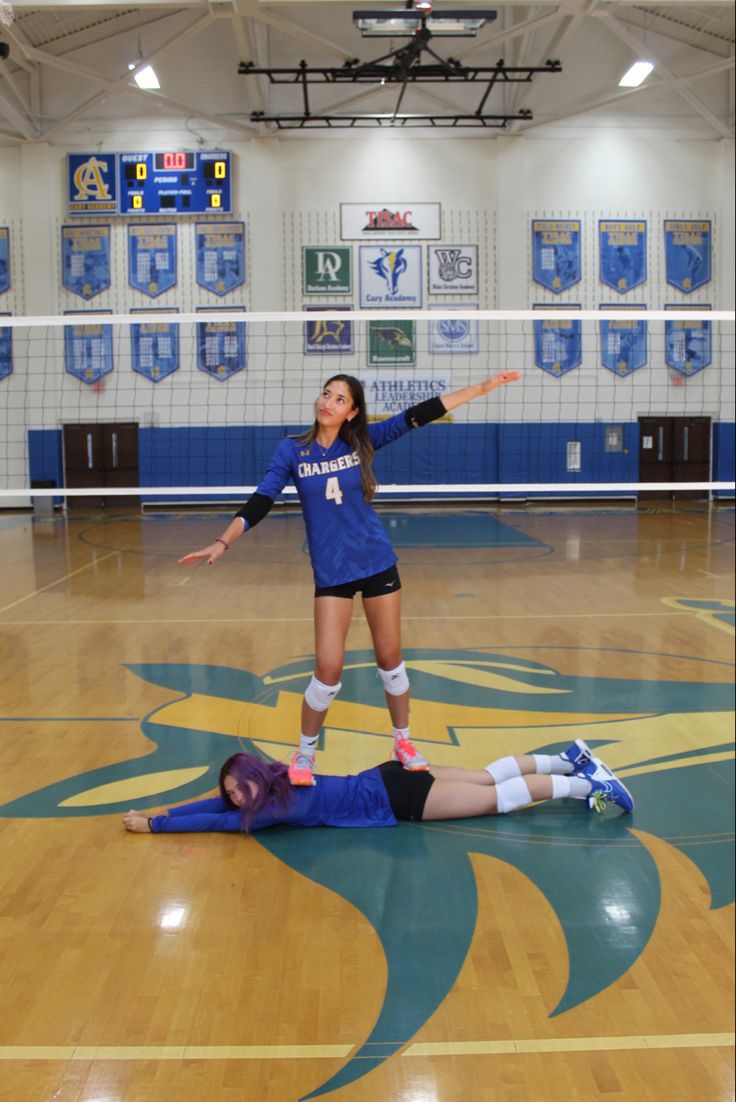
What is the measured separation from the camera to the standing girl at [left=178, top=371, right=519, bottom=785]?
3.85 m

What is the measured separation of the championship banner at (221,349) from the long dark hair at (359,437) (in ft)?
44.9

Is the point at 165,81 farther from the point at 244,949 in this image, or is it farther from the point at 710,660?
the point at 244,949

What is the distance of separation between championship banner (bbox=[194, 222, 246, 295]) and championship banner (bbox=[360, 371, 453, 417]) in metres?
2.87

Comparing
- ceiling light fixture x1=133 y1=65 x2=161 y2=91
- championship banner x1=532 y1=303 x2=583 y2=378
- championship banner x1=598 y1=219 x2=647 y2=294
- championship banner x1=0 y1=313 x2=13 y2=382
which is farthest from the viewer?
championship banner x1=598 y1=219 x2=647 y2=294

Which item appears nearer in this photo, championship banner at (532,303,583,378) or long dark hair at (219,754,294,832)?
long dark hair at (219,754,294,832)

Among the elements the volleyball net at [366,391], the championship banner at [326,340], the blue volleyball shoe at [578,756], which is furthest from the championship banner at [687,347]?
the blue volleyball shoe at [578,756]

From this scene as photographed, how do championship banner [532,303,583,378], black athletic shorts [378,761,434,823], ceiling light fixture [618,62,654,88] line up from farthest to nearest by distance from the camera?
championship banner [532,303,583,378] < ceiling light fixture [618,62,654,88] < black athletic shorts [378,761,434,823]

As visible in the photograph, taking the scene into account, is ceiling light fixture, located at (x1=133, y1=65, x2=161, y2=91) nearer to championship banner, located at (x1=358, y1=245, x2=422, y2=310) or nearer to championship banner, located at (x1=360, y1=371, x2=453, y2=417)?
championship banner, located at (x1=358, y1=245, x2=422, y2=310)

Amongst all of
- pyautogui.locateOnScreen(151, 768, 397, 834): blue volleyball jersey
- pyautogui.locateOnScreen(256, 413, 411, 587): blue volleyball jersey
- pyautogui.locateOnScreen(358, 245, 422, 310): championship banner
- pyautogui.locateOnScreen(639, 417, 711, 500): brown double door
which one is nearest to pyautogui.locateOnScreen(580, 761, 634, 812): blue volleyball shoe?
pyautogui.locateOnScreen(151, 768, 397, 834): blue volleyball jersey

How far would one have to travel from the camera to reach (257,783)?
12.5 feet

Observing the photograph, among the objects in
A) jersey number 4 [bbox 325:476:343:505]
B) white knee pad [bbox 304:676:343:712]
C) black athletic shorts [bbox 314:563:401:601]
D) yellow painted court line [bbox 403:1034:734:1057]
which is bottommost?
yellow painted court line [bbox 403:1034:734:1057]

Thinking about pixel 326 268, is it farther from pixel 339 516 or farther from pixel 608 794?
pixel 608 794

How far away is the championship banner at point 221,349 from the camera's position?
17219 millimetres

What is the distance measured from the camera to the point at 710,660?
21.5ft
